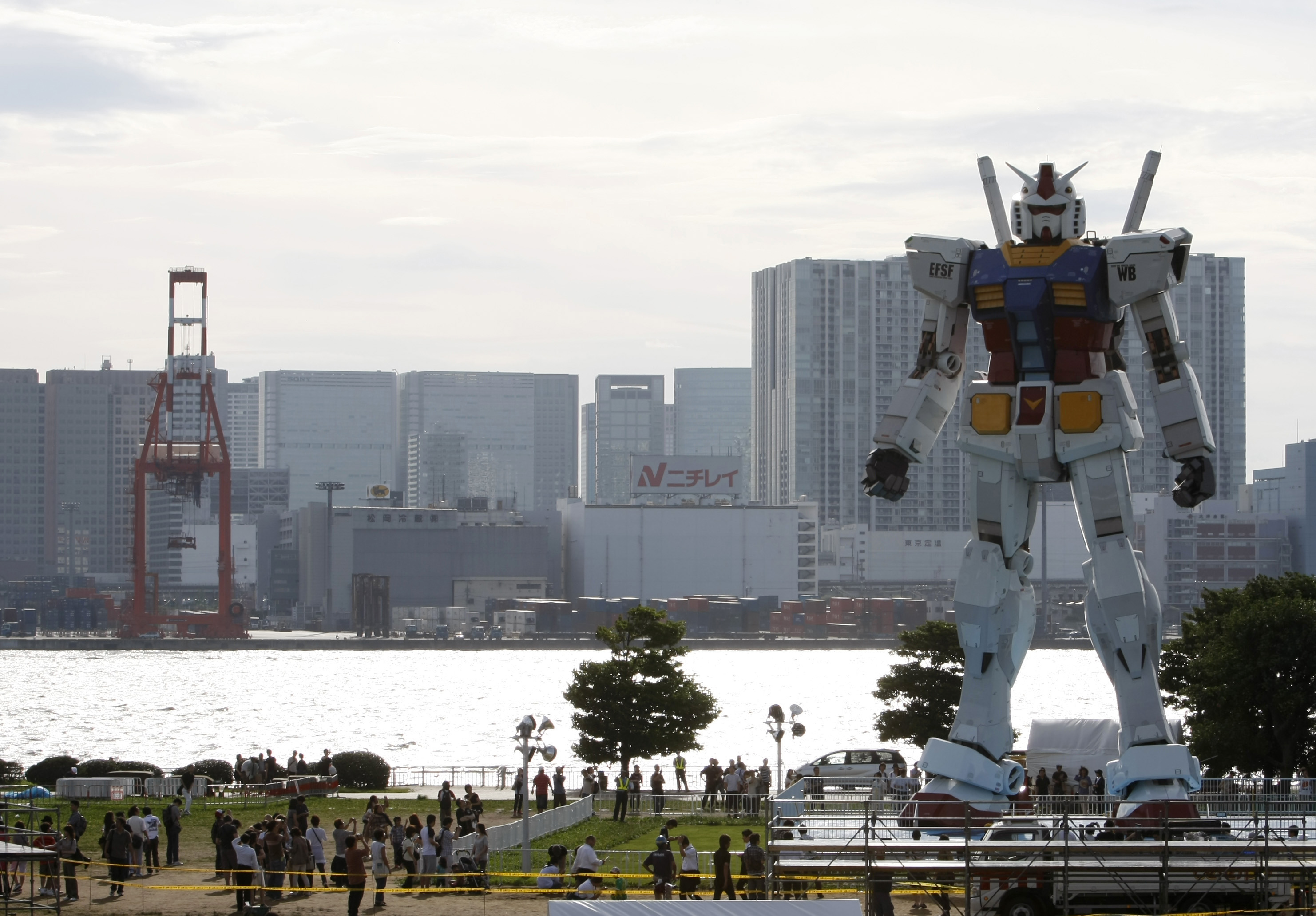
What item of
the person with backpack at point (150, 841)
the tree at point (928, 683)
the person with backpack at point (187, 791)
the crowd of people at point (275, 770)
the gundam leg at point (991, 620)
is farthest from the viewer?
the crowd of people at point (275, 770)

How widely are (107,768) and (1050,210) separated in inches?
1464

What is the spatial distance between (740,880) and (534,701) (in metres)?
107

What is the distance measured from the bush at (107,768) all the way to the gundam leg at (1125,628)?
34.9 meters

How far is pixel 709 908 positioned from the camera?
1825cm

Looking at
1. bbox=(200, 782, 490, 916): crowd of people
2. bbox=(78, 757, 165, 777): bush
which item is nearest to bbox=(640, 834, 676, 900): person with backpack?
bbox=(200, 782, 490, 916): crowd of people

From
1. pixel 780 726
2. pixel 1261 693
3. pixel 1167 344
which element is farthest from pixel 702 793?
pixel 1167 344

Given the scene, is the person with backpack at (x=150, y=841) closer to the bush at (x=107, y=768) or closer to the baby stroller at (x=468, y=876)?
the baby stroller at (x=468, y=876)

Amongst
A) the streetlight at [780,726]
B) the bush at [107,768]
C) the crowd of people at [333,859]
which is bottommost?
the bush at [107,768]

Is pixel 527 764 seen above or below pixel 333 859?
above

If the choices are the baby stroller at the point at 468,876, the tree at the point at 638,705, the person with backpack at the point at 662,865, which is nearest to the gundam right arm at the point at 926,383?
the person with backpack at the point at 662,865

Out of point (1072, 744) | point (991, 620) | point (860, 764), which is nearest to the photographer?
point (991, 620)

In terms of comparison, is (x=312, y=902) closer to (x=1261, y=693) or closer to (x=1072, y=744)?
(x=1072, y=744)

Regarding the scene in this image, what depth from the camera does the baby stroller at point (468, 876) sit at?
28531mm

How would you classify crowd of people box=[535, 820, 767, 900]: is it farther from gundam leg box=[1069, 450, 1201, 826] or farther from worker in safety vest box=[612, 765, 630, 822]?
worker in safety vest box=[612, 765, 630, 822]
